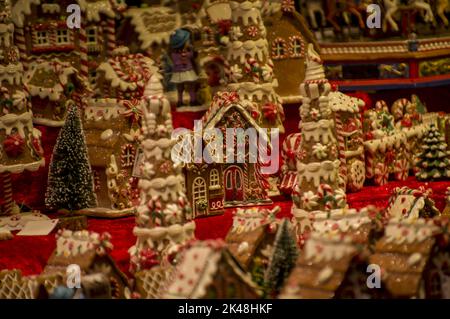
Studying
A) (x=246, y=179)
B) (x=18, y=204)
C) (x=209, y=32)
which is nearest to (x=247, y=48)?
(x=209, y=32)

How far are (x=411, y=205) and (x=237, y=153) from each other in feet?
4.69

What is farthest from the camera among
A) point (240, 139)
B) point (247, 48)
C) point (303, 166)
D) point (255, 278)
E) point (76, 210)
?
point (247, 48)

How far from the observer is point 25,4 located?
30.7ft

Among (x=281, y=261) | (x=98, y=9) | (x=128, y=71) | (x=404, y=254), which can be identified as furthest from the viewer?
(x=98, y=9)

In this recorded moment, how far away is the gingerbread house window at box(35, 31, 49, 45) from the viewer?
9.49m

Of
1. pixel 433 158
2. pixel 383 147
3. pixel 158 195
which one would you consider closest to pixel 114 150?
pixel 158 195

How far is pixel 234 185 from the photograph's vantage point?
9195 millimetres

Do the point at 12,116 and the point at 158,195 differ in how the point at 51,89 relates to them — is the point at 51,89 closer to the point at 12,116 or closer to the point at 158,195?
the point at 12,116

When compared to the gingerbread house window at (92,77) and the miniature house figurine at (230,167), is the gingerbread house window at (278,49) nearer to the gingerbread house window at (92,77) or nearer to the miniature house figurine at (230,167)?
the miniature house figurine at (230,167)

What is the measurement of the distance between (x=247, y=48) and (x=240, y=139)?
1.01m

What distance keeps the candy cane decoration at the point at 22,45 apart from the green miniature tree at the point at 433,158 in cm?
318

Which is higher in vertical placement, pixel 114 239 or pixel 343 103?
pixel 343 103

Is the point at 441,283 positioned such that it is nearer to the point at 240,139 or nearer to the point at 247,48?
the point at 240,139

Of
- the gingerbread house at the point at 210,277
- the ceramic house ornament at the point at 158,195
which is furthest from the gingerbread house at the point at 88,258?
the gingerbread house at the point at 210,277
